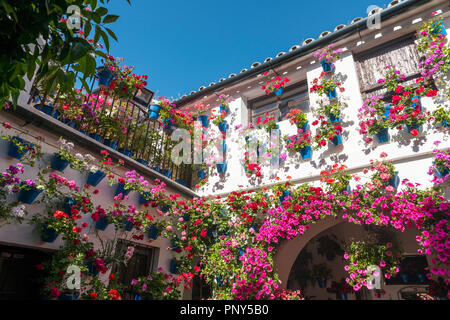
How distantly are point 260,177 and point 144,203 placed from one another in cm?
251

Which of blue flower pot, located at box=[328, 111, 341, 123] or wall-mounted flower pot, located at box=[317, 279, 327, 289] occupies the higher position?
blue flower pot, located at box=[328, 111, 341, 123]

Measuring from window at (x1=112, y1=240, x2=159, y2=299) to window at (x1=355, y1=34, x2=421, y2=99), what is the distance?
17.8 feet

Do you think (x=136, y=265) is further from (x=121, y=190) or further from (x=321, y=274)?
(x=321, y=274)

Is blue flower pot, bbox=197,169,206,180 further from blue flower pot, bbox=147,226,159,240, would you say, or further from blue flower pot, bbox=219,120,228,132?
blue flower pot, bbox=147,226,159,240

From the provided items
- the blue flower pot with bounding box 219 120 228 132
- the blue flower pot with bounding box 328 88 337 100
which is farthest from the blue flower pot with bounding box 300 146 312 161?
the blue flower pot with bounding box 219 120 228 132

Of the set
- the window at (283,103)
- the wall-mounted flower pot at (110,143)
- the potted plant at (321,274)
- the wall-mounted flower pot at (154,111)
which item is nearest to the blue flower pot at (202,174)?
the wall-mounted flower pot at (154,111)

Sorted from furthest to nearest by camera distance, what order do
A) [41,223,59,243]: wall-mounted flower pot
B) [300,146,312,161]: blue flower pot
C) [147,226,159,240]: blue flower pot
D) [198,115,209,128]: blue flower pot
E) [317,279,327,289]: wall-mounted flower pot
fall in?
[317,279,327,289]: wall-mounted flower pot, [198,115,209,128]: blue flower pot, [300,146,312,161]: blue flower pot, [147,226,159,240]: blue flower pot, [41,223,59,243]: wall-mounted flower pot

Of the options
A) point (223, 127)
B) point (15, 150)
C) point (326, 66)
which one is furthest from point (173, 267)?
point (326, 66)

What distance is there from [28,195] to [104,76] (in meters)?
2.87

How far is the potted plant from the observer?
312 inches

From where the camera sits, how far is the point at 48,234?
3715mm

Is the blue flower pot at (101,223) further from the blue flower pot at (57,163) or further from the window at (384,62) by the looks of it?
the window at (384,62)

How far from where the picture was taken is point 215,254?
5355 millimetres
